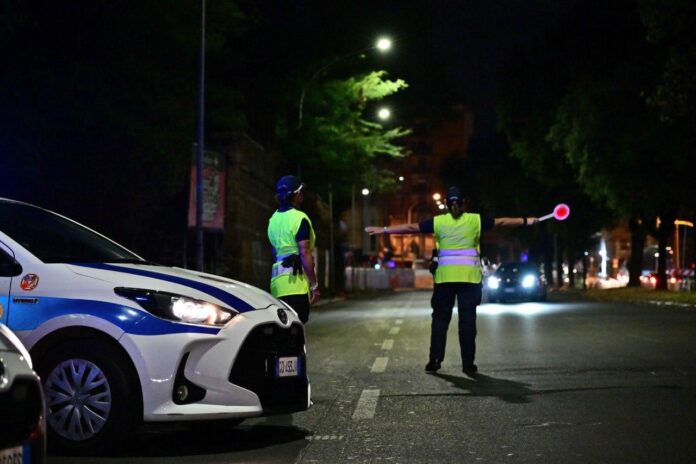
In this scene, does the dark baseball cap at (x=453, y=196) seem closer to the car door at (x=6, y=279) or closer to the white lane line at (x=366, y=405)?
the white lane line at (x=366, y=405)

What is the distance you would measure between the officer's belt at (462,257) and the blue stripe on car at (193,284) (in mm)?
4664

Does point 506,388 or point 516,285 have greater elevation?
point 516,285

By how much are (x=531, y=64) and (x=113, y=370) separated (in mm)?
45109

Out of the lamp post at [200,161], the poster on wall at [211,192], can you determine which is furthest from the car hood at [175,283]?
the poster on wall at [211,192]

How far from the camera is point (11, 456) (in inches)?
171

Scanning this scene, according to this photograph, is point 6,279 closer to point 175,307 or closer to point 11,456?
point 175,307

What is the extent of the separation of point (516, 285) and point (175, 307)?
106ft

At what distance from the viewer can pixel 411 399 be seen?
9.53 meters

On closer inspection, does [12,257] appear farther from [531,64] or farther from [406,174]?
[406,174]

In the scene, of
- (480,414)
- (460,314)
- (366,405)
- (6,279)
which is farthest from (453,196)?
(6,279)

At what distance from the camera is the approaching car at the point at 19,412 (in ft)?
14.2

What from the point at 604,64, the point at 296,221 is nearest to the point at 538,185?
the point at 604,64

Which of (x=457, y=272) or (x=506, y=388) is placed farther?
(x=457, y=272)

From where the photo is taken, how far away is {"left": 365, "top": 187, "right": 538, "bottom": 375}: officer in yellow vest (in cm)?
1159
